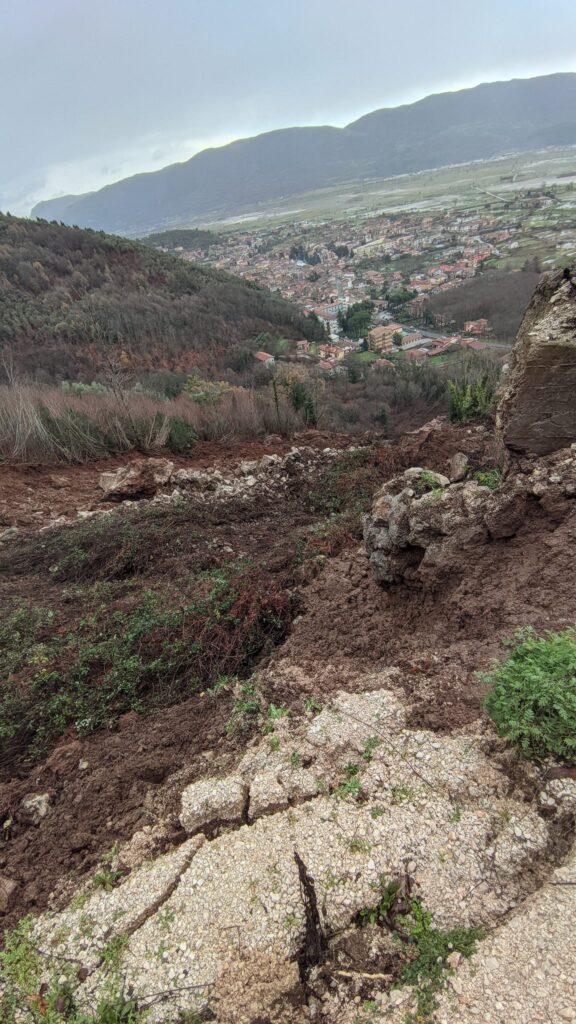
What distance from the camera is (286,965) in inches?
88.9

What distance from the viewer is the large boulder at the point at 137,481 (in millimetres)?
10203

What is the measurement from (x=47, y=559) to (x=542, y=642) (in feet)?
24.0

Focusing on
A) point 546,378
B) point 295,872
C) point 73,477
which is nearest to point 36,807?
point 295,872

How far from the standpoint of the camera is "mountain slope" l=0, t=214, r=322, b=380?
118 ft

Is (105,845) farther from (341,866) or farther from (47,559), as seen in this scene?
(47,559)

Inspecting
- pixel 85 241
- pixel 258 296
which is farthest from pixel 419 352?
pixel 85 241

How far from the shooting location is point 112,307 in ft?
134

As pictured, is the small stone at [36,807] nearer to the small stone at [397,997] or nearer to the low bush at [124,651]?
the low bush at [124,651]

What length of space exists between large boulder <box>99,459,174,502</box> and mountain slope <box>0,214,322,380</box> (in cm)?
2401

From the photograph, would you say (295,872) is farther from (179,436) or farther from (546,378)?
(179,436)

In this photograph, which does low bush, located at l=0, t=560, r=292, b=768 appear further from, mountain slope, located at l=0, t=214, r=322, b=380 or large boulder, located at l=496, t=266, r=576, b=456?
mountain slope, located at l=0, t=214, r=322, b=380

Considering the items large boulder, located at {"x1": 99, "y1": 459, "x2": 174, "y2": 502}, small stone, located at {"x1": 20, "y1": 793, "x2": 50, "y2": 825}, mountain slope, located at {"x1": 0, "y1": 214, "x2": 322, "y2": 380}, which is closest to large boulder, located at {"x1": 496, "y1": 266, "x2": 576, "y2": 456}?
small stone, located at {"x1": 20, "y1": 793, "x2": 50, "y2": 825}

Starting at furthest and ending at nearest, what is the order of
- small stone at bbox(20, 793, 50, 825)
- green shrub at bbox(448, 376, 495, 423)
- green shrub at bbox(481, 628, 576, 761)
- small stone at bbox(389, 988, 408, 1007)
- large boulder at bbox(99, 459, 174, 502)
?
green shrub at bbox(448, 376, 495, 423), large boulder at bbox(99, 459, 174, 502), small stone at bbox(20, 793, 50, 825), green shrub at bbox(481, 628, 576, 761), small stone at bbox(389, 988, 408, 1007)

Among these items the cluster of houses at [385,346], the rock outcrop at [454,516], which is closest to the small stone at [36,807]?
the rock outcrop at [454,516]
